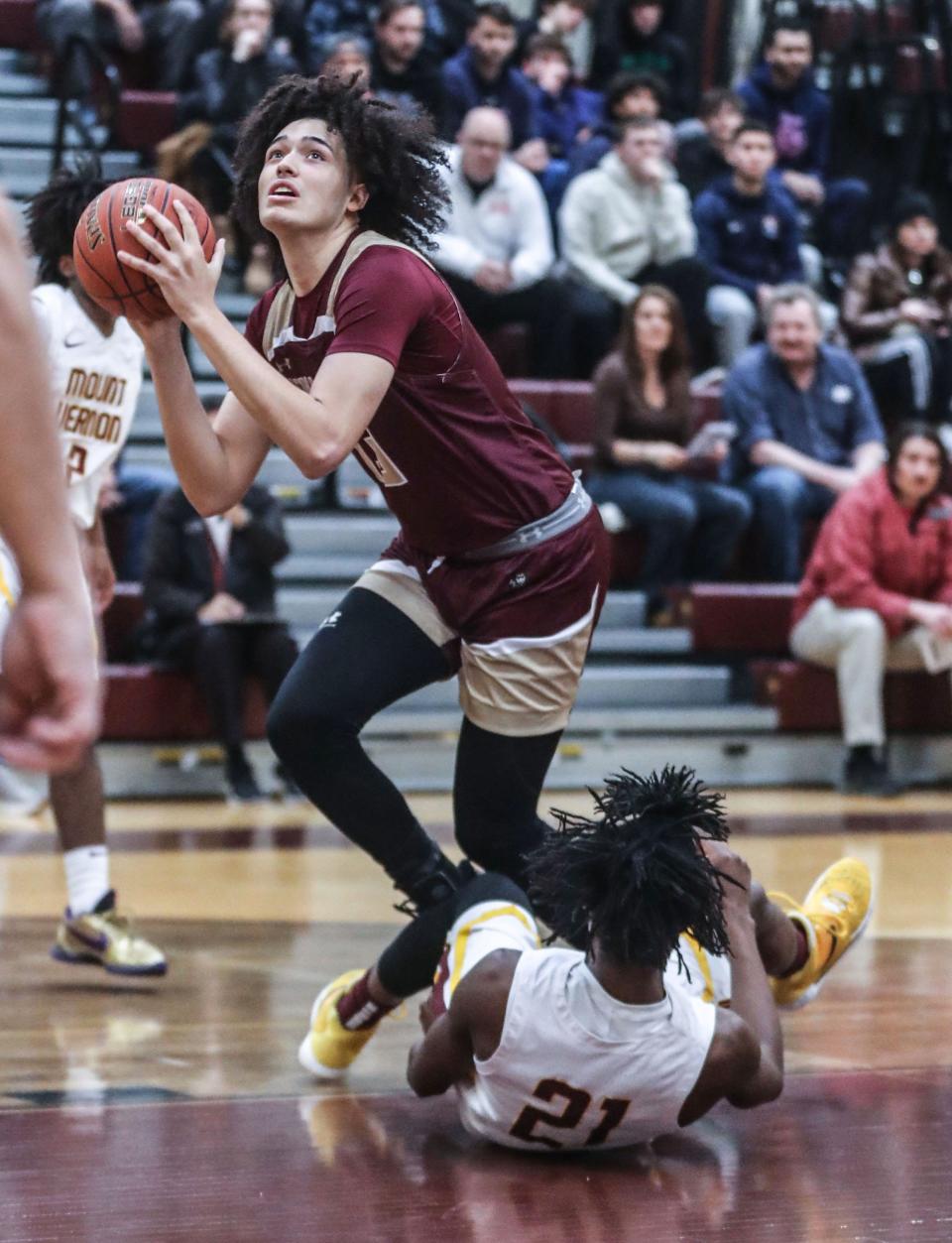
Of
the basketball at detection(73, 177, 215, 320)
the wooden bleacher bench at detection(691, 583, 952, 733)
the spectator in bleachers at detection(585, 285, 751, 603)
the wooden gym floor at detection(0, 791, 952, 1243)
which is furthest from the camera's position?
the spectator in bleachers at detection(585, 285, 751, 603)

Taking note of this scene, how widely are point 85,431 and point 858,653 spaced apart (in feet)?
15.4

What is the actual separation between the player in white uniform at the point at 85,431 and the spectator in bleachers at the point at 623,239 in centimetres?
537

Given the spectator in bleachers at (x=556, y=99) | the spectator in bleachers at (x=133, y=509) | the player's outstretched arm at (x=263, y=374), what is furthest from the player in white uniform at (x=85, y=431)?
the spectator in bleachers at (x=556, y=99)

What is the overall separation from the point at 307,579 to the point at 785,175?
4.16 meters

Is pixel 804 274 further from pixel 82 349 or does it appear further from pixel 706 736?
pixel 82 349

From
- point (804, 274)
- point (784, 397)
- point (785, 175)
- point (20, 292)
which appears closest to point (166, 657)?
point (784, 397)

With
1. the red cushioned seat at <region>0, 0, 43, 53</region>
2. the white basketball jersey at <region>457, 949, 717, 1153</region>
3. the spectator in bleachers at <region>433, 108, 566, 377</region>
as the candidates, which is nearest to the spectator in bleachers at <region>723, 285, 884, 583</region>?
the spectator in bleachers at <region>433, 108, 566, 377</region>

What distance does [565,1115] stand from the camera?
10.6ft

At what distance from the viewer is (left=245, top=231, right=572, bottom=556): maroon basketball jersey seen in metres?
3.53

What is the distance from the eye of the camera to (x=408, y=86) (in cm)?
1038

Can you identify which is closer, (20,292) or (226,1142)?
(20,292)

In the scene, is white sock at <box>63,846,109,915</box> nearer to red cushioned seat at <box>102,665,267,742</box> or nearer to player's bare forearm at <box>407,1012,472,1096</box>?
player's bare forearm at <box>407,1012,472,1096</box>

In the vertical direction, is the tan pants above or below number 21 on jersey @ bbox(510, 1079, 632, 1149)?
below

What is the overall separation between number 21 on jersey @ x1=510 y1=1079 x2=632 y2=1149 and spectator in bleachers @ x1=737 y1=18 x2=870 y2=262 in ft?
29.4
